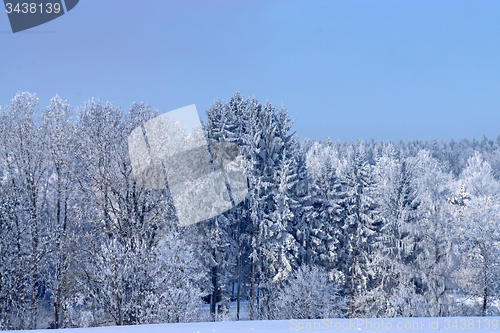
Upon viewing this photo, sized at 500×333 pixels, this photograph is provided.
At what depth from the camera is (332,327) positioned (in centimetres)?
733

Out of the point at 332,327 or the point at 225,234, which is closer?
the point at 332,327

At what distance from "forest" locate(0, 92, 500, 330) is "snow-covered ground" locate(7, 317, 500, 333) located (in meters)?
4.12

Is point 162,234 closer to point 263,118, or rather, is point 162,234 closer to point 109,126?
point 109,126

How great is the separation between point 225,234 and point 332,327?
54.2 ft

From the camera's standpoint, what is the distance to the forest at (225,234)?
1283cm

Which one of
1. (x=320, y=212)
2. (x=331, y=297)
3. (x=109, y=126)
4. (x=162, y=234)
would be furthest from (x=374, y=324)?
(x=320, y=212)

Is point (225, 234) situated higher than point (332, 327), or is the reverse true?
point (225, 234)

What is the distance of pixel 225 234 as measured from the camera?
23.4 m

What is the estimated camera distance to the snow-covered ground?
280 inches

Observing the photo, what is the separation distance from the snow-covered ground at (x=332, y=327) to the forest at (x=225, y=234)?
13.5 ft

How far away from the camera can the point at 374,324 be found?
765 centimetres

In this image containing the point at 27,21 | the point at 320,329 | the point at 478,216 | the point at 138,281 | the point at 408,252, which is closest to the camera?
the point at 320,329

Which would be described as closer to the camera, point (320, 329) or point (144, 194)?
point (320, 329)

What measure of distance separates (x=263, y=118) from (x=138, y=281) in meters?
17.6
